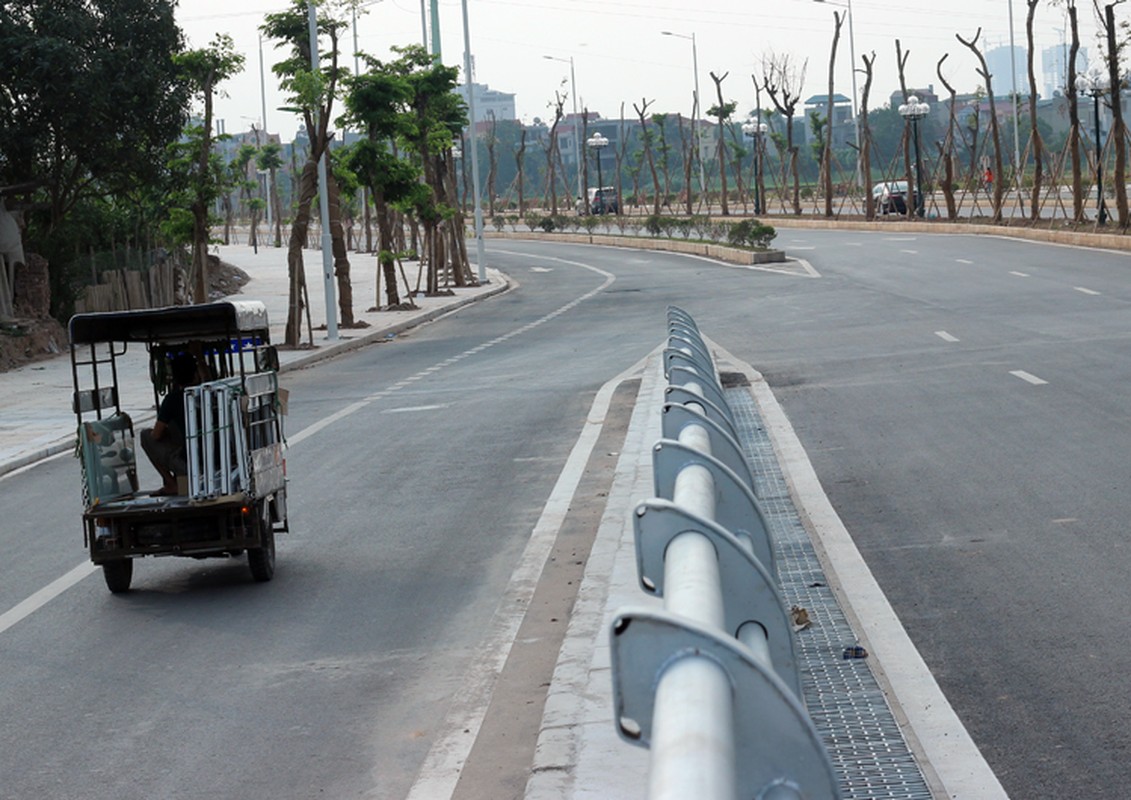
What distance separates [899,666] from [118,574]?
18.6 feet

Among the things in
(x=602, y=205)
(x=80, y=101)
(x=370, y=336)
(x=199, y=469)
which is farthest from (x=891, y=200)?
(x=199, y=469)

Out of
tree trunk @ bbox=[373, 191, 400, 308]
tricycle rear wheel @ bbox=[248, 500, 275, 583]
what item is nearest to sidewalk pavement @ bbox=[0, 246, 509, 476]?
tree trunk @ bbox=[373, 191, 400, 308]

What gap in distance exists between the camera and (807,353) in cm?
2455

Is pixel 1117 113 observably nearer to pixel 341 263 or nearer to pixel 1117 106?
pixel 1117 106

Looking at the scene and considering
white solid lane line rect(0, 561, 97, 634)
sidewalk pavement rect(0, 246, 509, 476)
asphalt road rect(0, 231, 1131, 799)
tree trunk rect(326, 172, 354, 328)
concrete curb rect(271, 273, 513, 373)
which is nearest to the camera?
asphalt road rect(0, 231, 1131, 799)

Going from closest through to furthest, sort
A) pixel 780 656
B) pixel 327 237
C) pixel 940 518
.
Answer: pixel 780 656 < pixel 940 518 < pixel 327 237

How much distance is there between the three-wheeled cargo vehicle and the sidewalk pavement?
23.5 feet

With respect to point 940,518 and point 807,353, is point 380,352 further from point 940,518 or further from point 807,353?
→ point 940,518

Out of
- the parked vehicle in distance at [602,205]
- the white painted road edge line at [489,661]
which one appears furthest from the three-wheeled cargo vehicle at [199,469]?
the parked vehicle in distance at [602,205]

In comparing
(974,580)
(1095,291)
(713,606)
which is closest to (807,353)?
(1095,291)

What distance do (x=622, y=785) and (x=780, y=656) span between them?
123 centimetres

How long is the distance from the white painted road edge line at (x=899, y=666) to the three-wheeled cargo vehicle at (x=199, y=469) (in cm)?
373

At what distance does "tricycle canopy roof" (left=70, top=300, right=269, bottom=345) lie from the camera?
11477mm

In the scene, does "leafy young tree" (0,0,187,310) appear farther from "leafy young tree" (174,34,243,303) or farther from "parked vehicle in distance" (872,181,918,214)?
"parked vehicle in distance" (872,181,918,214)
